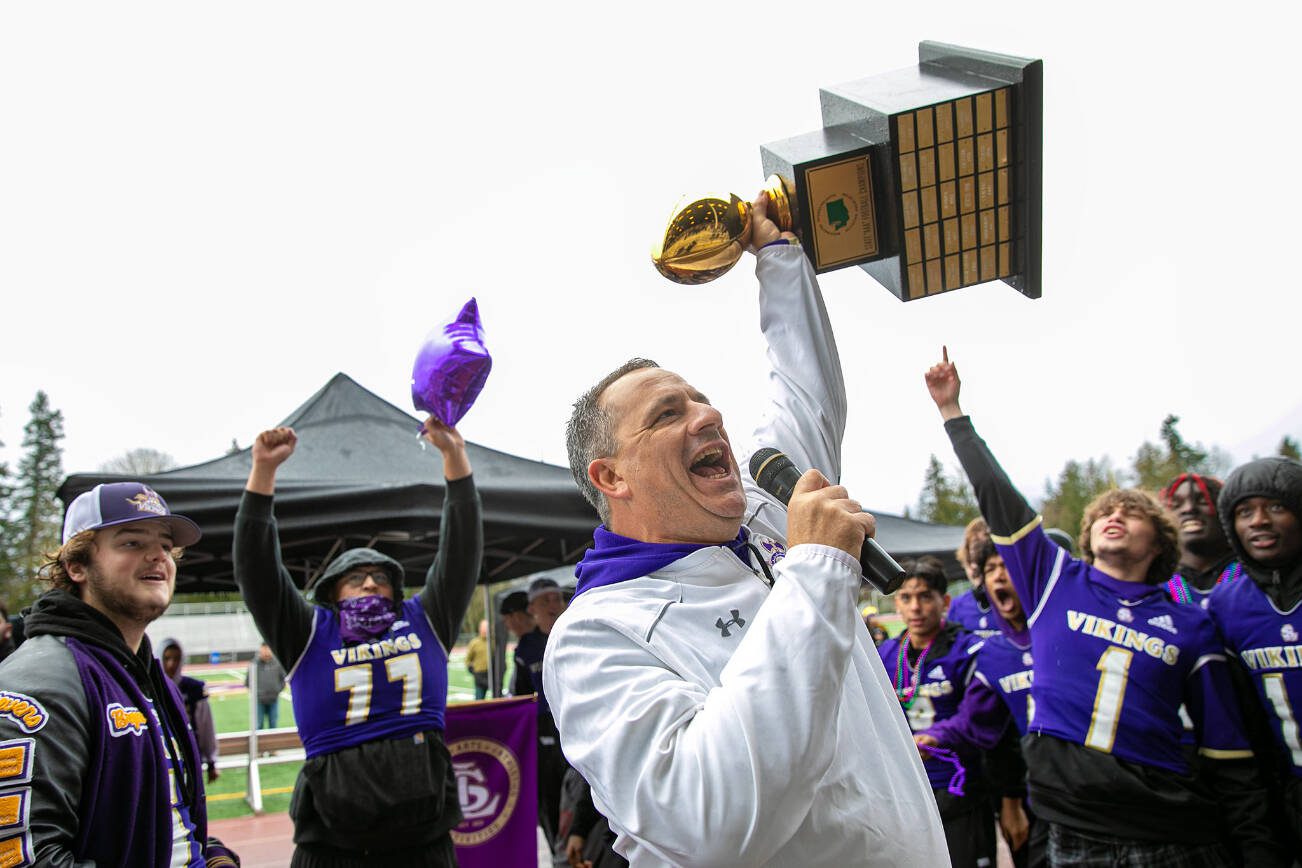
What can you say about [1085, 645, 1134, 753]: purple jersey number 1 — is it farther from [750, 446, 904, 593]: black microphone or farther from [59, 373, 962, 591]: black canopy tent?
[59, 373, 962, 591]: black canopy tent

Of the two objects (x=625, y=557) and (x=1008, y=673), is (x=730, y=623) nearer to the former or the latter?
(x=625, y=557)

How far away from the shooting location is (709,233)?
212 cm

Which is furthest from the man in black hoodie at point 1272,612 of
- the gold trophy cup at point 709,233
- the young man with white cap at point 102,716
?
the young man with white cap at point 102,716

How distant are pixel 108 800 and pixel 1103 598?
322cm

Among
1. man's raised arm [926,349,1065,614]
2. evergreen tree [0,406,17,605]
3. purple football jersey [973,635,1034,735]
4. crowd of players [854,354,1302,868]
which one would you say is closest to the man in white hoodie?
man's raised arm [926,349,1065,614]

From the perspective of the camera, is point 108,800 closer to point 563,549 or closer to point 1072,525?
point 563,549

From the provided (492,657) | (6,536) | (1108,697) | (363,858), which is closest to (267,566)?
(363,858)

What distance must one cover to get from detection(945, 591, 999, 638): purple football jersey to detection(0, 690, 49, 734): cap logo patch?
3937 millimetres

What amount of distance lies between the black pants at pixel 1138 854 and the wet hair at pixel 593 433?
2481 millimetres

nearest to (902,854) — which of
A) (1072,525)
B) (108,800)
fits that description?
(108,800)

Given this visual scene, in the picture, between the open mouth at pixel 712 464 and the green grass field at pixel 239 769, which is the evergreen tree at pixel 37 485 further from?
the open mouth at pixel 712 464

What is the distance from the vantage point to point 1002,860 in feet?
23.0

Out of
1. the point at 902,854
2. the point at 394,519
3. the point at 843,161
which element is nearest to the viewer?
the point at 902,854

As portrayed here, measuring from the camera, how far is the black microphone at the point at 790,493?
1352 millimetres
